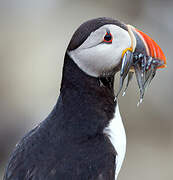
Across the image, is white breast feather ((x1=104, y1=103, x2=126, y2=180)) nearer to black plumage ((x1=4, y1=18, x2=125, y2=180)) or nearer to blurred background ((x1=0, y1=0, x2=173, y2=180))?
black plumage ((x1=4, y1=18, x2=125, y2=180))

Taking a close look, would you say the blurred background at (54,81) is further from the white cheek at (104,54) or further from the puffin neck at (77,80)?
the white cheek at (104,54)

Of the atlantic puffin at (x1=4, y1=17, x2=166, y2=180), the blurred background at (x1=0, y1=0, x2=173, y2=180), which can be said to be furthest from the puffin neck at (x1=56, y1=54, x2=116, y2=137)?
the blurred background at (x1=0, y1=0, x2=173, y2=180)

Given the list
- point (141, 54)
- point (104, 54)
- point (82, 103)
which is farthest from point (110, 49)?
point (82, 103)

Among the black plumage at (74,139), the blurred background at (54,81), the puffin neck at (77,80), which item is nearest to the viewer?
the black plumage at (74,139)

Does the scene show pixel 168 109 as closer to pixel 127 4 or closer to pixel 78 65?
pixel 127 4

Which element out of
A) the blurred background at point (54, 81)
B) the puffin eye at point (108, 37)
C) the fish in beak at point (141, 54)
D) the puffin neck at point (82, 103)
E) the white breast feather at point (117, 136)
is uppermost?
the puffin eye at point (108, 37)

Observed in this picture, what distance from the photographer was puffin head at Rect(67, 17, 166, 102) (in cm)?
214

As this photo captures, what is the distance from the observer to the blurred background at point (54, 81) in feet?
18.7

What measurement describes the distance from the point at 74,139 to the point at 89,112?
0.19 meters

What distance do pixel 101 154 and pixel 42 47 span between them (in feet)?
14.3

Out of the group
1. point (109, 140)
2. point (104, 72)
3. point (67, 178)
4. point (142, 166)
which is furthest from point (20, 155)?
point (142, 166)

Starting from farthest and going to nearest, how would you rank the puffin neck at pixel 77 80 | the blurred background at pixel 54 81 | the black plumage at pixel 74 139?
the blurred background at pixel 54 81
the puffin neck at pixel 77 80
the black plumage at pixel 74 139

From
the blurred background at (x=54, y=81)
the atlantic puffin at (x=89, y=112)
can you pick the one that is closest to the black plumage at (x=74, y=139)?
the atlantic puffin at (x=89, y=112)

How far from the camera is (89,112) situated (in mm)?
2301
